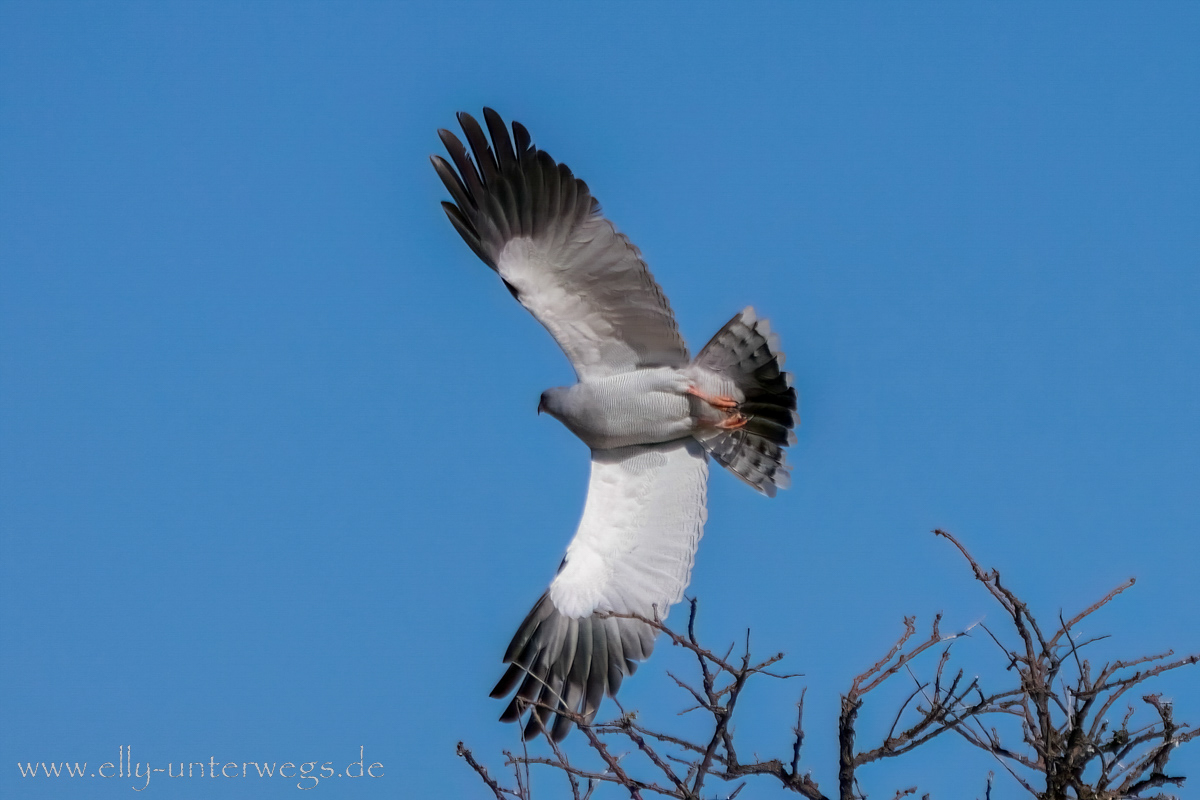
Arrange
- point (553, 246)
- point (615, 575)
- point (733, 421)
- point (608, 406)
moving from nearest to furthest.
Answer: point (553, 246) → point (608, 406) → point (733, 421) → point (615, 575)

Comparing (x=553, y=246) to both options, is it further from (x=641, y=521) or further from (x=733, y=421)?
(x=641, y=521)

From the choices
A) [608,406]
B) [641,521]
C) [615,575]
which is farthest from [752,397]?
[615,575]

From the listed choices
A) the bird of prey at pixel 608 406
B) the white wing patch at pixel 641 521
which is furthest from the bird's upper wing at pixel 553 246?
the white wing patch at pixel 641 521

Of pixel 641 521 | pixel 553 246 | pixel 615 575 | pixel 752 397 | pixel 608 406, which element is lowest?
pixel 615 575

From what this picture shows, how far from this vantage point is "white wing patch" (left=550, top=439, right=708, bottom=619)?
285 inches

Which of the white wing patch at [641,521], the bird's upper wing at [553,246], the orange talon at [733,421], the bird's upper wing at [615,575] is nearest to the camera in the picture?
the bird's upper wing at [553,246]

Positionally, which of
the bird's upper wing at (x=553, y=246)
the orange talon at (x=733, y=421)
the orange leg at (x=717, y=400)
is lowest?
the orange talon at (x=733, y=421)

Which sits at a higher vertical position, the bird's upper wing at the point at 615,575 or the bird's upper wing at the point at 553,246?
the bird's upper wing at the point at 553,246

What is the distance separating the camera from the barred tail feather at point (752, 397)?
7.00 m

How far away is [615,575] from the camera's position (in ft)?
23.8

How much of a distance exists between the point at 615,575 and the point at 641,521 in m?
0.36

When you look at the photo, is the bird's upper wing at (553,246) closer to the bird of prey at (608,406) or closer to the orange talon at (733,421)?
the bird of prey at (608,406)

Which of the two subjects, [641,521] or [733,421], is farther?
[641,521]

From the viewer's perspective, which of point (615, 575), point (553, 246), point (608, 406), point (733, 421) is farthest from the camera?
point (615, 575)
